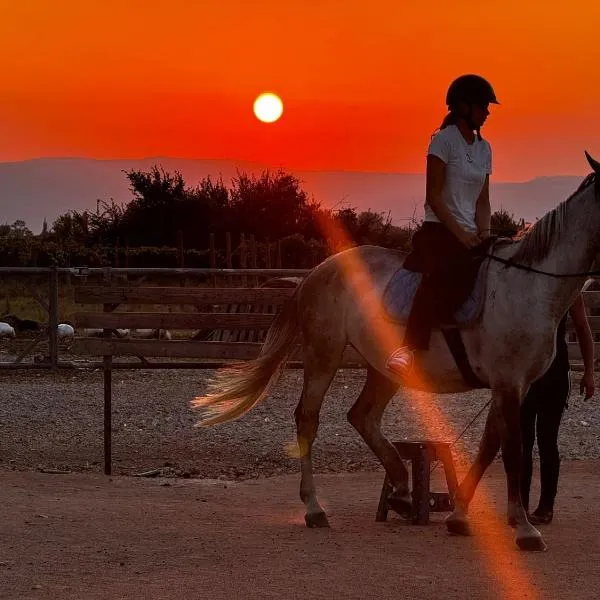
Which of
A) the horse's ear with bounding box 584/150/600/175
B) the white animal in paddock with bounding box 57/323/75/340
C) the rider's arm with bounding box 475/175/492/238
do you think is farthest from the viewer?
the white animal in paddock with bounding box 57/323/75/340

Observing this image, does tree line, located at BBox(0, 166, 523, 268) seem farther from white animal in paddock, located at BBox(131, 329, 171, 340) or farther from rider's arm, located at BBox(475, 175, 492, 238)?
rider's arm, located at BBox(475, 175, 492, 238)

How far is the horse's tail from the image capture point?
9.31 metres

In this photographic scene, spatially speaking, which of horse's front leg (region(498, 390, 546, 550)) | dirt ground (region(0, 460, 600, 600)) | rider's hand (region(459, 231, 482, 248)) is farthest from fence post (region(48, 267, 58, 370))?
horse's front leg (region(498, 390, 546, 550))

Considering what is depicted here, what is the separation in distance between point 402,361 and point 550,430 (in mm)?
1375

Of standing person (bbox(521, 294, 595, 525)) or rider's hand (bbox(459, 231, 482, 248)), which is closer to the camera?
rider's hand (bbox(459, 231, 482, 248))

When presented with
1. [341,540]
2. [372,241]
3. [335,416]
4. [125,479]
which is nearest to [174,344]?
[125,479]

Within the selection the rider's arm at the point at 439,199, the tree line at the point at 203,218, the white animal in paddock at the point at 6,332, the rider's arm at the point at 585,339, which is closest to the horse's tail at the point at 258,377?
the rider's arm at the point at 439,199

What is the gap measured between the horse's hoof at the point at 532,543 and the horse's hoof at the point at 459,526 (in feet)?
1.98

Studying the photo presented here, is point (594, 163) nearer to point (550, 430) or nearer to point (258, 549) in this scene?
point (550, 430)

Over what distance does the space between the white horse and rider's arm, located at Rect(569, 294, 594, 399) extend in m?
0.60

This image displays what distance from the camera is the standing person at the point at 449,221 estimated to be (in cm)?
773

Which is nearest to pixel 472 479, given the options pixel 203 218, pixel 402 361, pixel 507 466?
pixel 507 466

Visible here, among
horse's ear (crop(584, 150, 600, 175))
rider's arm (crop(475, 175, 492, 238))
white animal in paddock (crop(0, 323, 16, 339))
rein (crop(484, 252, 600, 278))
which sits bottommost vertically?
white animal in paddock (crop(0, 323, 16, 339))

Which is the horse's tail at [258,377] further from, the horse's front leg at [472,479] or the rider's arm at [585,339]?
the rider's arm at [585,339]
